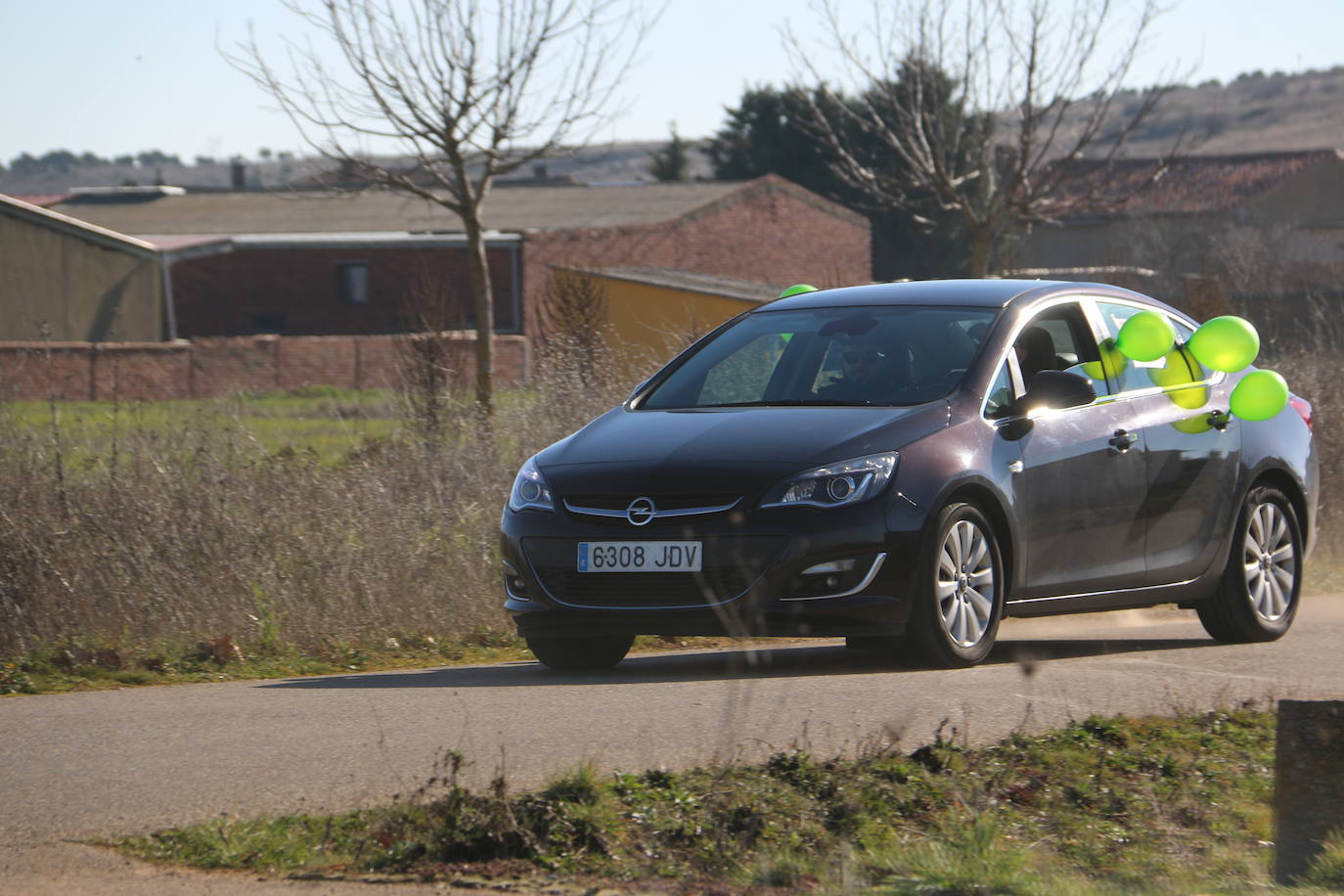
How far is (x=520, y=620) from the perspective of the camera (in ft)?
27.3

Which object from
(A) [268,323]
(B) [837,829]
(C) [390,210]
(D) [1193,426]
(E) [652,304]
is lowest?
(A) [268,323]

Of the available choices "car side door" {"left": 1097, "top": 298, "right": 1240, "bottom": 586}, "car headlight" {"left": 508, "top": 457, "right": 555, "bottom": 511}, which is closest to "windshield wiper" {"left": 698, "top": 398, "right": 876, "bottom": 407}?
"car headlight" {"left": 508, "top": 457, "right": 555, "bottom": 511}

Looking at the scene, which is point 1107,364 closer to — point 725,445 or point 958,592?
point 958,592

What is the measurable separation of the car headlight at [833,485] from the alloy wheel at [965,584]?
1.35ft

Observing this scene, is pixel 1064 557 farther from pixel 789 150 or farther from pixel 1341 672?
pixel 789 150

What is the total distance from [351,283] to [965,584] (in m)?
50.2

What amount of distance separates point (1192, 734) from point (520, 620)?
112 inches

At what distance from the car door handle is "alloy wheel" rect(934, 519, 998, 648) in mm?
1097

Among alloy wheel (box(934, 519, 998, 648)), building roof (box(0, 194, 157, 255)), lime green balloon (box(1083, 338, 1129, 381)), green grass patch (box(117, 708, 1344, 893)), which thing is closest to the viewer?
green grass patch (box(117, 708, 1344, 893))

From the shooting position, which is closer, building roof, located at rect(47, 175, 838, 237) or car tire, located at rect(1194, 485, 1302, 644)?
car tire, located at rect(1194, 485, 1302, 644)

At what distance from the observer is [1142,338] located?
373 inches

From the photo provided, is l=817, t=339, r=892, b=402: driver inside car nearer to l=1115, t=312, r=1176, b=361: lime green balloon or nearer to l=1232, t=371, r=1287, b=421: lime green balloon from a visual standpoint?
l=1115, t=312, r=1176, b=361: lime green balloon

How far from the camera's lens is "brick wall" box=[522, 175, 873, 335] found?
55500 mm

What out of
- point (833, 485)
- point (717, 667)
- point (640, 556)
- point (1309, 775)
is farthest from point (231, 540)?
point (1309, 775)
